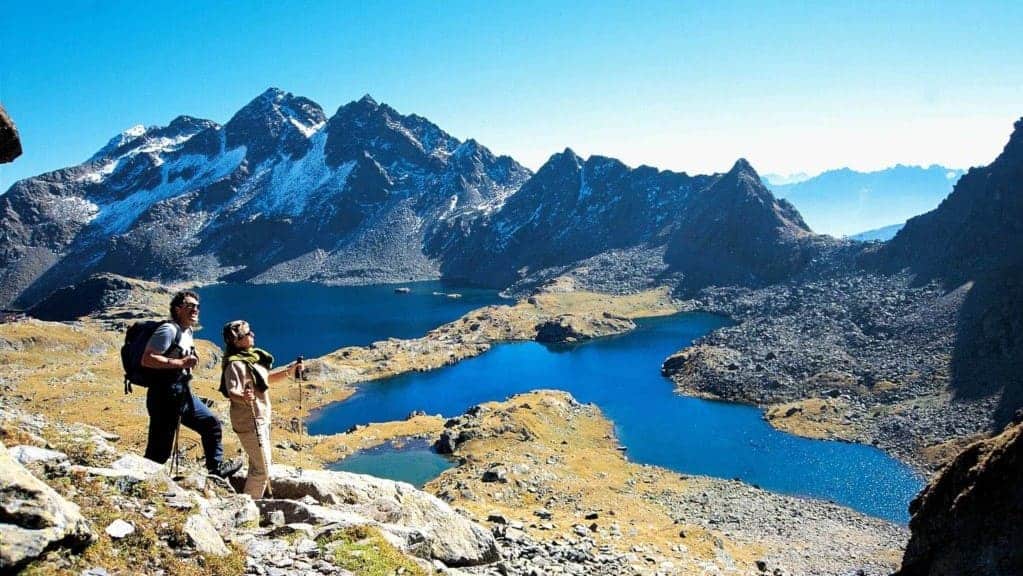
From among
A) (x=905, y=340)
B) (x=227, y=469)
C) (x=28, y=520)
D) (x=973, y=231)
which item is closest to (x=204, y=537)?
(x=28, y=520)

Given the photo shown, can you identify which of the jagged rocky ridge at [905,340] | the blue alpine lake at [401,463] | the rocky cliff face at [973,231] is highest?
the rocky cliff face at [973,231]

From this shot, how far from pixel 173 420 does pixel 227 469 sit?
2.20 metres

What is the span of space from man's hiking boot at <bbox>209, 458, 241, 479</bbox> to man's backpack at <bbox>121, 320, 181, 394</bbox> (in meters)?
3.01

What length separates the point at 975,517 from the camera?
21.7 m

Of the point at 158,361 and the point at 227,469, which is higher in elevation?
the point at 158,361

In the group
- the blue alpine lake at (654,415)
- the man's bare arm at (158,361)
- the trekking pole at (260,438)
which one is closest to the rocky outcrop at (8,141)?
the man's bare arm at (158,361)

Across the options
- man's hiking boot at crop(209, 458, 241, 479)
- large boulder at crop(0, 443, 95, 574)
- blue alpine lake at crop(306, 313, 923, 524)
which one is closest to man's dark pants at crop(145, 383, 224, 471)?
man's hiking boot at crop(209, 458, 241, 479)

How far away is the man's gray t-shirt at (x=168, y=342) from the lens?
1240 centimetres

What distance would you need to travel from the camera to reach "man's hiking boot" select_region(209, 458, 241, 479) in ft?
47.8

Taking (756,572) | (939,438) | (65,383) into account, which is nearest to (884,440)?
(939,438)

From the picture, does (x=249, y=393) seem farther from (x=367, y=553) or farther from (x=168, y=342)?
(x=367, y=553)

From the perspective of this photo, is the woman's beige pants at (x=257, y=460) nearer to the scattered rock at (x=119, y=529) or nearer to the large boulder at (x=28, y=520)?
the scattered rock at (x=119, y=529)

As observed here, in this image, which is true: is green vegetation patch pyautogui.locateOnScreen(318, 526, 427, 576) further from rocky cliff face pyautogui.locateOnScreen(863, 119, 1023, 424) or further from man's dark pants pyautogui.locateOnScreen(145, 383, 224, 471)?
rocky cliff face pyautogui.locateOnScreen(863, 119, 1023, 424)

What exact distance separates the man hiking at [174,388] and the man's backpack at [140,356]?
0.07ft
